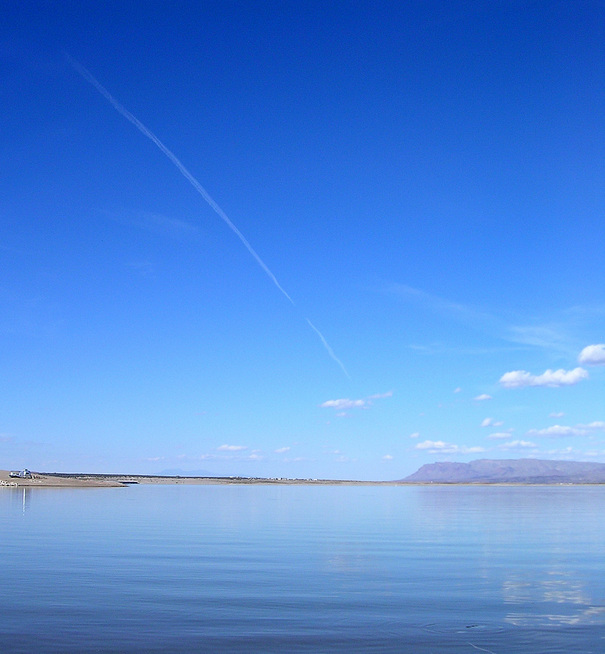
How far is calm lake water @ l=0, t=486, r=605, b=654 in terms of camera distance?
18469 millimetres

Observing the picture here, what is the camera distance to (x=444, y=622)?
20.8m

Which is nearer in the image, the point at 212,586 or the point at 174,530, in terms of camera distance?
the point at 212,586

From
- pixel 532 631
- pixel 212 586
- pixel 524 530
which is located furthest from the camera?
pixel 524 530

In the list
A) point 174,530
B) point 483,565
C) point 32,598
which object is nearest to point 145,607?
point 32,598

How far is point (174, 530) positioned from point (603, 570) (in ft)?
104

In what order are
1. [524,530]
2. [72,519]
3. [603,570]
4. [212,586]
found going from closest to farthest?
[212,586]
[603,570]
[524,530]
[72,519]

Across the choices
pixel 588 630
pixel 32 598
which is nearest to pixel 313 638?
pixel 588 630

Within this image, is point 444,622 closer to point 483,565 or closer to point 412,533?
point 483,565

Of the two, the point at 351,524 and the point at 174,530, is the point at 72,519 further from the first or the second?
the point at 351,524

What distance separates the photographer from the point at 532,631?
19672 mm

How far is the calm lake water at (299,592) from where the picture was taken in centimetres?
1847

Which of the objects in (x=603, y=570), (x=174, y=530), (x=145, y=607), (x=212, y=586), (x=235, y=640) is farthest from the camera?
(x=174, y=530)

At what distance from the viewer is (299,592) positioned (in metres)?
25.4

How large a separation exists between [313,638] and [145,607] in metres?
6.98
